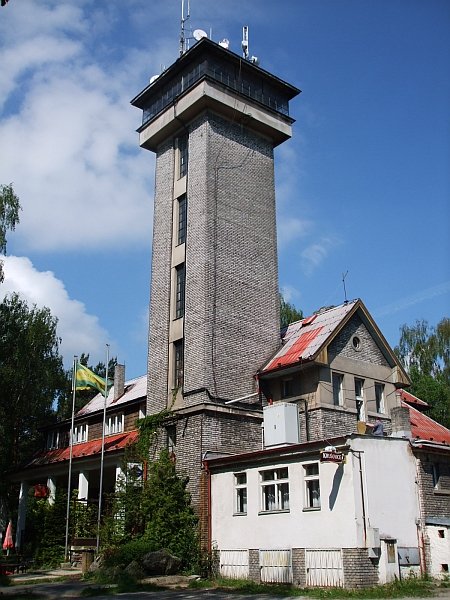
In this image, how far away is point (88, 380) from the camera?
1174 inches

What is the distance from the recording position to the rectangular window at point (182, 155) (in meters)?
29.7

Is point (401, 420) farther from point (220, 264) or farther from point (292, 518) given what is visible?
point (220, 264)

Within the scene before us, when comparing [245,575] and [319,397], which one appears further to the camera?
[319,397]

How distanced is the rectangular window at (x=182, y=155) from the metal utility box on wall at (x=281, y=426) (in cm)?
1189

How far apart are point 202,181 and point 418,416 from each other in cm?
1388

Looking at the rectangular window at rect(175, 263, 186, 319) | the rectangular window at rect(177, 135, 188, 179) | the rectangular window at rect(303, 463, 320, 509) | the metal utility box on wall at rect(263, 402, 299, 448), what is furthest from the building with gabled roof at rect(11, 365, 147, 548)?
the rectangular window at rect(177, 135, 188, 179)

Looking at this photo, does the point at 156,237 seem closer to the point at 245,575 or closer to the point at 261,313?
the point at 261,313

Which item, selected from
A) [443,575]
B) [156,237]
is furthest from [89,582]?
[156,237]

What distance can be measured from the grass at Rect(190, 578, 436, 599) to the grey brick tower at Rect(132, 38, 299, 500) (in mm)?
4342

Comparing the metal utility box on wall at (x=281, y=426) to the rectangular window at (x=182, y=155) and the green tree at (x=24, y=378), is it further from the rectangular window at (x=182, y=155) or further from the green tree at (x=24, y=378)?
the green tree at (x=24, y=378)

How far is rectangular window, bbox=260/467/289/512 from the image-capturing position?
66.9 feet

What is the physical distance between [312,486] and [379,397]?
855cm

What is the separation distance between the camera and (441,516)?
20.5 m

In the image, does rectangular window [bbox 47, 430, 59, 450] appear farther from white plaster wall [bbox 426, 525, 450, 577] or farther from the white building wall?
white plaster wall [bbox 426, 525, 450, 577]
